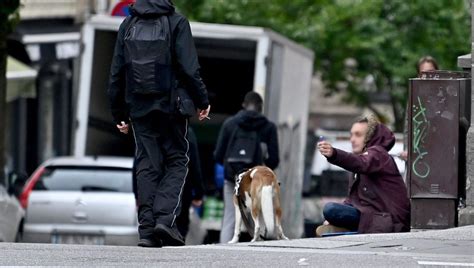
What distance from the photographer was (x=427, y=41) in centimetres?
3728

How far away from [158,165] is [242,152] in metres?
4.96

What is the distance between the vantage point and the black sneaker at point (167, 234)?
1047cm

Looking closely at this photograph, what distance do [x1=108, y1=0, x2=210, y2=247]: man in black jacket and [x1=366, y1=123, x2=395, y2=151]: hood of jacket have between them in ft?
7.03

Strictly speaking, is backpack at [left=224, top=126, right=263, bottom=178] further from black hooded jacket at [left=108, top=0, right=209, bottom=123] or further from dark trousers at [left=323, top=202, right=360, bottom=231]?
black hooded jacket at [left=108, top=0, right=209, bottom=123]

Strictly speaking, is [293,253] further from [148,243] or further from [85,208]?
[85,208]

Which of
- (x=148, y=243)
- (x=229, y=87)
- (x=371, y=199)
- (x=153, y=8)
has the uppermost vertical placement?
(x=153, y=8)

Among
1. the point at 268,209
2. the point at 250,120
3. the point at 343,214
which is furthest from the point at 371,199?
the point at 250,120

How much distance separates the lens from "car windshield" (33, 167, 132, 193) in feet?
56.9

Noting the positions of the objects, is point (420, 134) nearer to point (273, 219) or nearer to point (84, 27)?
point (273, 219)

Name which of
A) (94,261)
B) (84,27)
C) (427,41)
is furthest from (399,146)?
(427,41)

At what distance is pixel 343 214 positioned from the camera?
12.1 m

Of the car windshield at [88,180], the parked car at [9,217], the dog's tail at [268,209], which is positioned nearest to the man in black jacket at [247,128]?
the car windshield at [88,180]

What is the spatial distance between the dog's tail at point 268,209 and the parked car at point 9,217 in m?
2.67

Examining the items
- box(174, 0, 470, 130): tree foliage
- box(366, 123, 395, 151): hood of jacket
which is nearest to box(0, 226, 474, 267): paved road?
box(366, 123, 395, 151): hood of jacket
